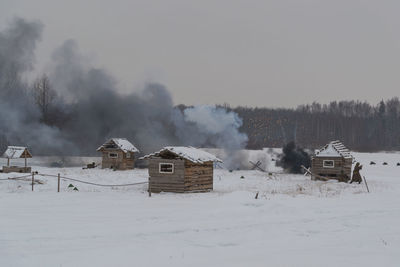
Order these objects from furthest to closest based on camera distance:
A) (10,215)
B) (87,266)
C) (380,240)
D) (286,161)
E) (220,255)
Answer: (286,161), (10,215), (380,240), (220,255), (87,266)

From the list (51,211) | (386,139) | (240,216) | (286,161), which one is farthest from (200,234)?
(386,139)

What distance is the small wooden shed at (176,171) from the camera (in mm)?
29859

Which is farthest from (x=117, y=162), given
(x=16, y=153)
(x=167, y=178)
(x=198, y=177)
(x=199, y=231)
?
(x=199, y=231)

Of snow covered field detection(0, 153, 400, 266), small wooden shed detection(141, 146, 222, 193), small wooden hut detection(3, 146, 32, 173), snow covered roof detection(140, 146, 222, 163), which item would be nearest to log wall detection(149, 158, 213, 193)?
small wooden shed detection(141, 146, 222, 193)

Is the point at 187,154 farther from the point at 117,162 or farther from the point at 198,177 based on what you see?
the point at 117,162

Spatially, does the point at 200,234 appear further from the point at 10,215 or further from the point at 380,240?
the point at 10,215

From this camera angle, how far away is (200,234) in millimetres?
15117

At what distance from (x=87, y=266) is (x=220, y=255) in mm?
3738

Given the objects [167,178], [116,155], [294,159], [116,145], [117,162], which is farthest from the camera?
[116,145]

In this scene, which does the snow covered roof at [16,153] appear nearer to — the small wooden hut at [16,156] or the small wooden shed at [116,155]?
the small wooden hut at [16,156]

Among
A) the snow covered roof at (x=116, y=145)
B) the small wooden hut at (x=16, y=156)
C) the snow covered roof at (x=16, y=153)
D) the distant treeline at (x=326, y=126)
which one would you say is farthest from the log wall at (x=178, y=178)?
the distant treeline at (x=326, y=126)

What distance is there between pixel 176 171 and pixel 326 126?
397 ft

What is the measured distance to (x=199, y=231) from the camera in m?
15.6

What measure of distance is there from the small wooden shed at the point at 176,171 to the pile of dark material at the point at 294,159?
27272 mm
